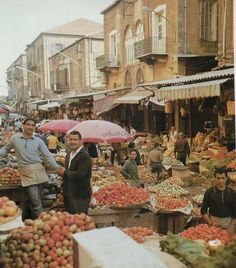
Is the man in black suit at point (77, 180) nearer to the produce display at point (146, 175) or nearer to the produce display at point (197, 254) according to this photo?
the produce display at point (197, 254)

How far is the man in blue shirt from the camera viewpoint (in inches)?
233

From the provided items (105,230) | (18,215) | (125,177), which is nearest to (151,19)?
(125,177)

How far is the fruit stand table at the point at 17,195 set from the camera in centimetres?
655

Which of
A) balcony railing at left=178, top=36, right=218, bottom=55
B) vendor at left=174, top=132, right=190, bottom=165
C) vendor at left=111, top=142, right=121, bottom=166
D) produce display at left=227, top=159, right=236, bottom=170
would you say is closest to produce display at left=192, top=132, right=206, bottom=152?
vendor at left=174, top=132, right=190, bottom=165

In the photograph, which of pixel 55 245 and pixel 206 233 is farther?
pixel 206 233

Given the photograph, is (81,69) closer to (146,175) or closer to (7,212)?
(146,175)

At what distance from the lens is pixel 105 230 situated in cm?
238

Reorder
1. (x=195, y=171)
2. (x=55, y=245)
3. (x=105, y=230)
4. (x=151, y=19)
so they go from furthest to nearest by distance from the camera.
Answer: (x=151, y=19)
(x=195, y=171)
(x=55, y=245)
(x=105, y=230)

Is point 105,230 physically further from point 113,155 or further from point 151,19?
point 151,19

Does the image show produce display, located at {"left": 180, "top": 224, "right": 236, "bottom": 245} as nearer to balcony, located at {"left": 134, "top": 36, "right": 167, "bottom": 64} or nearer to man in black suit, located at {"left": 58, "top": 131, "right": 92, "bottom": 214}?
man in black suit, located at {"left": 58, "top": 131, "right": 92, "bottom": 214}

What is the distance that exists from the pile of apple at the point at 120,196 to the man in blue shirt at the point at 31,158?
1.00m

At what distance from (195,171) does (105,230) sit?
10023mm

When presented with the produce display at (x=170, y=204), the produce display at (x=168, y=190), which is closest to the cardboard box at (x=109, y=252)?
the produce display at (x=170, y=204)

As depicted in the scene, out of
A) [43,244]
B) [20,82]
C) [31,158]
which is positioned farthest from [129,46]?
[20,82]
